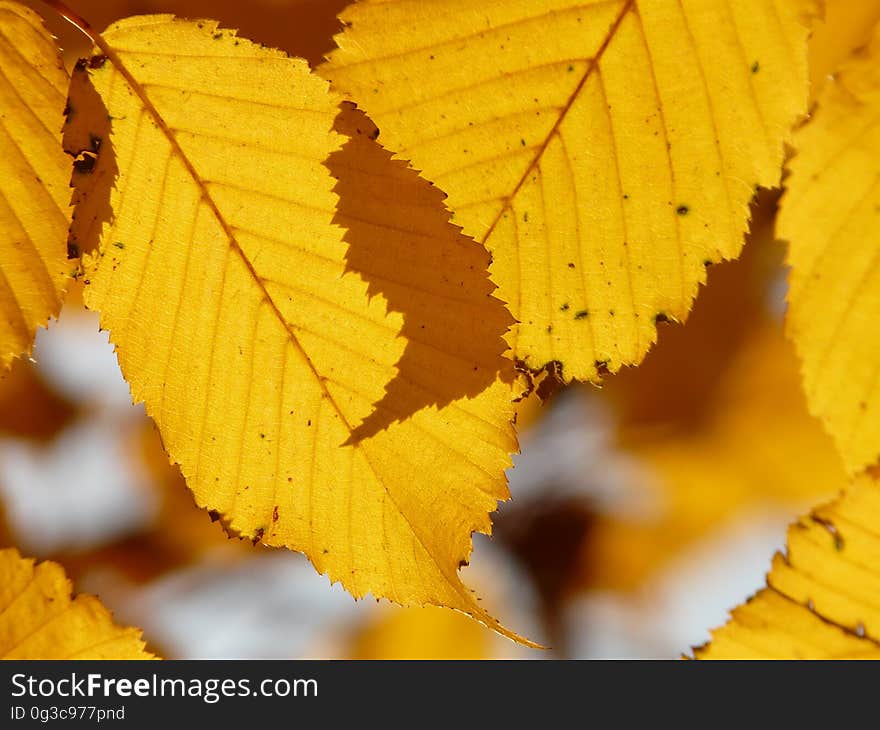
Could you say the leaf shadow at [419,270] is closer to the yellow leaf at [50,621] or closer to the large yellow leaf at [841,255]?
the large yellow leaf at [841,255]

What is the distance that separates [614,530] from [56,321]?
1282mm

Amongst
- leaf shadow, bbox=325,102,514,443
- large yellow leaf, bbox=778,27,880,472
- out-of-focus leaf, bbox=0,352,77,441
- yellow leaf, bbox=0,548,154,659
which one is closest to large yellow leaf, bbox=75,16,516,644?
leaf shadow, bbox=325,102,514,443

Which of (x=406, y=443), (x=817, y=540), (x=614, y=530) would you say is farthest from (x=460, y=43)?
(x=614, y=530)

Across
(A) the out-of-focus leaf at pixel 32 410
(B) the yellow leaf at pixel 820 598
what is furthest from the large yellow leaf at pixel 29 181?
(A) the out-of-focus leaf at pixel 32 410

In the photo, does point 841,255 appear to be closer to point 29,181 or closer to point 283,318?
point 283,318

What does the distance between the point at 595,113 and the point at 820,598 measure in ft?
1.33

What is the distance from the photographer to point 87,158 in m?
0.46

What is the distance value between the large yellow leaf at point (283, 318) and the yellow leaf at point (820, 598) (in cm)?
27

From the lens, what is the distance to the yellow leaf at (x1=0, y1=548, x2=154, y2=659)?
0.77 m

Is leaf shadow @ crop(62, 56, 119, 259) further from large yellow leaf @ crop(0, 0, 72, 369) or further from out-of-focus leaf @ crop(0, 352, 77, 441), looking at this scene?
out-of-focus leaf @ crop(0, 352, 77, 441)

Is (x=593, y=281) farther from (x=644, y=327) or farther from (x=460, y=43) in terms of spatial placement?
(x=460, y=43)

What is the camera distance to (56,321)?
0.49 m

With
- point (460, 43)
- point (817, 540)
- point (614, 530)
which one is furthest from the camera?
point (614, 530)

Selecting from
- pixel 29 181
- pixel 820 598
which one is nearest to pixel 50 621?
pixel 29 181
